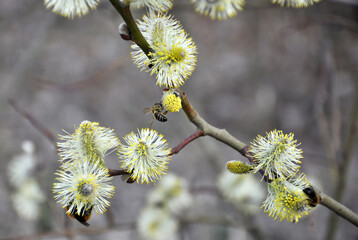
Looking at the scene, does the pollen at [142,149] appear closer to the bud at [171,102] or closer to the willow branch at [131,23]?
the bud at [171,102]

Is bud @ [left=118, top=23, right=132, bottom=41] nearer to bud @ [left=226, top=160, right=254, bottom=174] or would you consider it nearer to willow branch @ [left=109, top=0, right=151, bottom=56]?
willow branch @ [left=109, top=0, right=151, bottom=56]

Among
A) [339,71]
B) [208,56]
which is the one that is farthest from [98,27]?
[339,71]

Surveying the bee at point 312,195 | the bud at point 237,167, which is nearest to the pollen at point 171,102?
the bud at point 237,167

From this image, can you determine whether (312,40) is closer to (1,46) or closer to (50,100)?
(50,100)

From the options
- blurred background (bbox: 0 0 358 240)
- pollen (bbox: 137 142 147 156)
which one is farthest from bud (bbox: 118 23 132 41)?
blurred background (bbox: 0 0 358 240)

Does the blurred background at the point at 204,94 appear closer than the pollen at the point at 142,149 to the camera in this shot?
No

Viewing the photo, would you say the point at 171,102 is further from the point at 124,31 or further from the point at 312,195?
the point at 312,195
